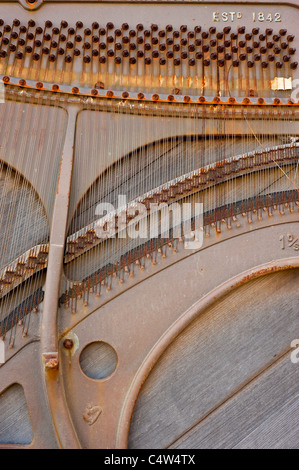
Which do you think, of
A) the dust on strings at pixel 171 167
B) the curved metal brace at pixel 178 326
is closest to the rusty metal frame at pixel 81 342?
the curved metal brace at pixel 178 326

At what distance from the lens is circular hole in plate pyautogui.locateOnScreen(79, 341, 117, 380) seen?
340cm

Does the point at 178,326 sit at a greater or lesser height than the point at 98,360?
greater

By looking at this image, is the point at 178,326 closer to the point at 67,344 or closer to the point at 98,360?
the point at 98,360

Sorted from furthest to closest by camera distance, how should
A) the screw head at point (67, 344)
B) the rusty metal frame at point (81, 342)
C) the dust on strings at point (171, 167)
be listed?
the dust on strings at point (171, 167)
the screw head at point (67, 344)
the rusty metal frame at point (81, 342)

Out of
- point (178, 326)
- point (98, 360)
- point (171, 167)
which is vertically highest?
point (171, 167)

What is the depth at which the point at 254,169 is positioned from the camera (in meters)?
4.01

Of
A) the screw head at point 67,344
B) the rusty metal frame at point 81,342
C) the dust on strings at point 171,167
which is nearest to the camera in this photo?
the rusty metal frame at point 81,342

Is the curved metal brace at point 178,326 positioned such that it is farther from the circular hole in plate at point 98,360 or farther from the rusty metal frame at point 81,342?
the circular hole in plate at point 98,360

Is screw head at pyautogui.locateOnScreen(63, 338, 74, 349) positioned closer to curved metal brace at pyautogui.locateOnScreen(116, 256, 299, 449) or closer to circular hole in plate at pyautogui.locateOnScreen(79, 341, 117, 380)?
circular hole in plate at pyautogui.locateOnScreen(79, 341, 117, 380)

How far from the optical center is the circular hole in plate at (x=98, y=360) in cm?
340

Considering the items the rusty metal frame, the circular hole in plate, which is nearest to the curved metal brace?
the rusty metal frame

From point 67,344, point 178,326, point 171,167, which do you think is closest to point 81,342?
point 67,344

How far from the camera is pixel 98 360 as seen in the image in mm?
3438

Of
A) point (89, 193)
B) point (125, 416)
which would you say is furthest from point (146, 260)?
point (125, 416)
